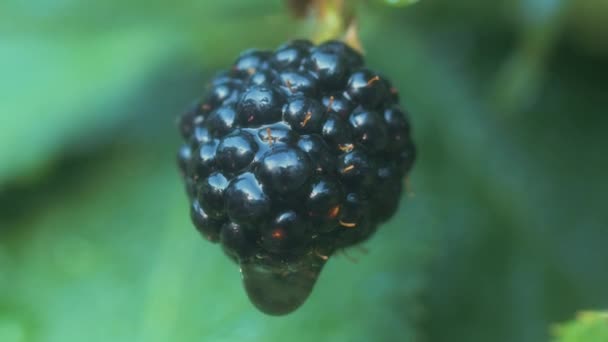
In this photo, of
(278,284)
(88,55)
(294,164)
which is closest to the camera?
(294,164)

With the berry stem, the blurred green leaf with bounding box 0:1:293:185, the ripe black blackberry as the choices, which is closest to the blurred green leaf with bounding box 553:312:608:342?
the ripe black blackberry

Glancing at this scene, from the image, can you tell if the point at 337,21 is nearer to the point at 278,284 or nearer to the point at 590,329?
the point at 278,284

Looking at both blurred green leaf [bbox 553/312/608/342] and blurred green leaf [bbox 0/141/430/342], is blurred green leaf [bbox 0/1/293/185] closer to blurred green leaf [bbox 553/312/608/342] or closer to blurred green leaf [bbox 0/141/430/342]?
blurred green leaf [bbox 0/141/430/342]

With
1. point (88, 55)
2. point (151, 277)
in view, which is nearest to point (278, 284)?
point (151, 277)

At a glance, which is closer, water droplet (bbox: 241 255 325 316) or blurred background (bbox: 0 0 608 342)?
water droplet (bbox: 241 255 325 316)

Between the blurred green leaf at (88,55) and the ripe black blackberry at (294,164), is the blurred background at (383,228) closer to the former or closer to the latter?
the blurred green leaf at (88,55)

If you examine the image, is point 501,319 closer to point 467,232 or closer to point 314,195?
point 467,232
